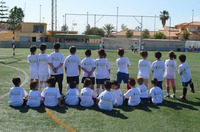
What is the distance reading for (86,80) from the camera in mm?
9062

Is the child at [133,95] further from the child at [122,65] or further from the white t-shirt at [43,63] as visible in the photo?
the white t-shirt at [43,63]

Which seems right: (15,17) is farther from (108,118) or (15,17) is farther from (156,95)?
(108,118)

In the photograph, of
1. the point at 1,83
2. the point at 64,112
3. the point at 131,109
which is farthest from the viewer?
the point at 1,83

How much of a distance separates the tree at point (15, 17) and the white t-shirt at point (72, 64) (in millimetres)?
79610

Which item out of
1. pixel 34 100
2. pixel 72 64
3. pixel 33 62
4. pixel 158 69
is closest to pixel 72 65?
pixel 72 64

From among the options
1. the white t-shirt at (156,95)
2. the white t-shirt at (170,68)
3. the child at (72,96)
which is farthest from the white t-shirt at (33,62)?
A: the white t-shirt at (170,68)

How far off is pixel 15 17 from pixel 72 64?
8096 cm

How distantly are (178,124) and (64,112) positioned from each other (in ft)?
9.48

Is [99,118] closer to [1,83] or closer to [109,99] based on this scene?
[109,99]

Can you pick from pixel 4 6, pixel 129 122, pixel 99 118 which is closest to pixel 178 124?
pixel 129 122

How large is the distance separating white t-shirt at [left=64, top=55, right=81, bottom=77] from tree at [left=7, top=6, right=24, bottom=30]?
261 ft

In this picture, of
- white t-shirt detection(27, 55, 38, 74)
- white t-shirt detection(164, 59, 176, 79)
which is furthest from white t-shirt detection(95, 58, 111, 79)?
white t-shirt detection(164, 59, 176, 79)

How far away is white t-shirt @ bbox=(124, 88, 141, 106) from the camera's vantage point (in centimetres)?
922

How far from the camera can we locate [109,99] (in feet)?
28.2
